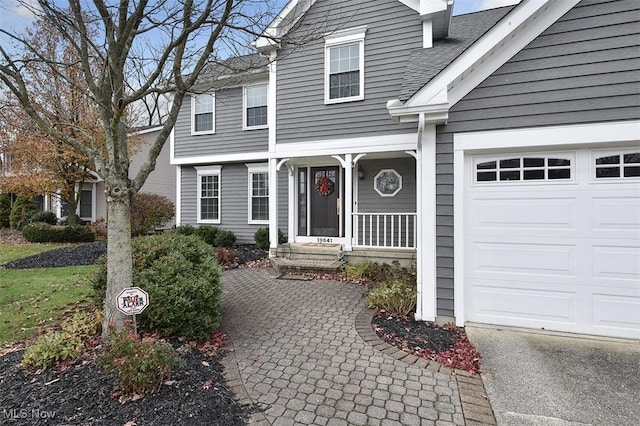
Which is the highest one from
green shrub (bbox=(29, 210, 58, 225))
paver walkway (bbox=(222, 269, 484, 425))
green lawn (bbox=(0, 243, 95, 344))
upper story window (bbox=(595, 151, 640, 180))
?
upper story window (bbox=(595, 151, 640, 180))

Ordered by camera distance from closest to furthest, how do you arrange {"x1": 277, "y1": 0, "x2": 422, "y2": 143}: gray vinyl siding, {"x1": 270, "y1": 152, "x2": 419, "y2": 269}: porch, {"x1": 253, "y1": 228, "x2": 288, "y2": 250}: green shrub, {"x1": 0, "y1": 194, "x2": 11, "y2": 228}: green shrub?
1. {"x1": 277, "y1": 0, "x2": 422, "y2": 143}: gray vinyl siding
2. {"x1": 270, "y1": 152, "x2": 419, "y2": 269}: porch
3. {"x1": 253, "y1": 228, "x2": 288, "y2": 250}: green shrub
4. {"x1": 0, "y1": 194, "x2": 11, "y2": 228}: green shrub

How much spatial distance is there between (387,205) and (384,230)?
3.01 feet

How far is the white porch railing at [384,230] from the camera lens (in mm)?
8672

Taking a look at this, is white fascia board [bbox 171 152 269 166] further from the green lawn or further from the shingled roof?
the shingled roof

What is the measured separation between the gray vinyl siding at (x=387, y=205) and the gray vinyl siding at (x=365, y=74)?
1.31 m

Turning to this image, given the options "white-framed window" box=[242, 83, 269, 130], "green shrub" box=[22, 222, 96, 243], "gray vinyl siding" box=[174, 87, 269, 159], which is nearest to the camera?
"white-framed window" box=[242, 83, 269, 130]

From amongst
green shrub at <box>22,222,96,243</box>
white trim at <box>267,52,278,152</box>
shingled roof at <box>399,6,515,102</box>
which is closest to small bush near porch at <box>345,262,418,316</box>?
shingled roof at <box>399,6,515,102</box>

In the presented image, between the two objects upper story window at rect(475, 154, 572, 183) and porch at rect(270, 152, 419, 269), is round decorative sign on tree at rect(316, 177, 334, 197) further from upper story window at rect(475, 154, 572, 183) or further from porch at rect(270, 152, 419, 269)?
upper story window at rect(475, 154, 572, 183)

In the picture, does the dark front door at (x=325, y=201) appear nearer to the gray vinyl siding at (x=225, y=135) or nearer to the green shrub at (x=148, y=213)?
the gray vinyl siding at (x=225, y=135)

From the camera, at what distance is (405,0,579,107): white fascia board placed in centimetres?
431

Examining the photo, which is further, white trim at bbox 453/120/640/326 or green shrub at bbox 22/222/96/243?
green shrub at bbox 22/222/96/243

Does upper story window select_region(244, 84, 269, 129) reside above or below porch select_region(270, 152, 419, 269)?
above

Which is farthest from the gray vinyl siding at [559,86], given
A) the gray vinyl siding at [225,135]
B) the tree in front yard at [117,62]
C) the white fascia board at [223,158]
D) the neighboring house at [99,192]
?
the neighboring house at [99,192]

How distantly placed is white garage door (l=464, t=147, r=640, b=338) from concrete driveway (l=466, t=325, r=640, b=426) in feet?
1.02
